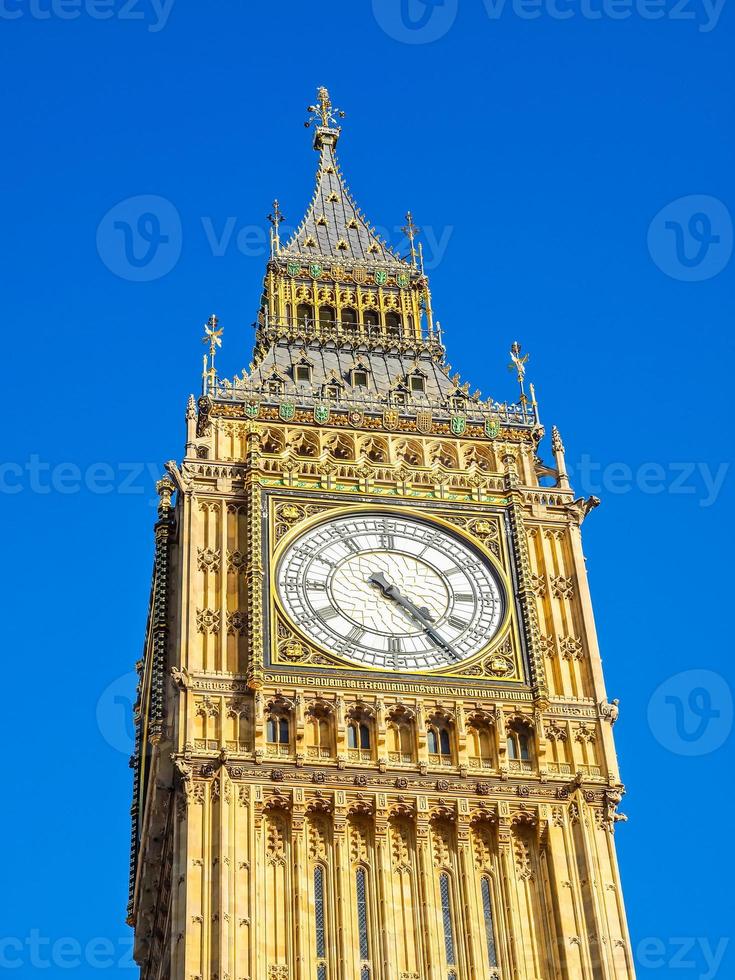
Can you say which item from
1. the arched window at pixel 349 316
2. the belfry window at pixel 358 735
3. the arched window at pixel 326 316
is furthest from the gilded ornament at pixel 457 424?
the belfry window at pixel 358 735

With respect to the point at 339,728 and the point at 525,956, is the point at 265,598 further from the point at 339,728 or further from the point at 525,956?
the point at 525,956

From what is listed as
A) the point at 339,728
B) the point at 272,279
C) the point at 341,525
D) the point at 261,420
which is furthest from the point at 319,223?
the point at 339,728

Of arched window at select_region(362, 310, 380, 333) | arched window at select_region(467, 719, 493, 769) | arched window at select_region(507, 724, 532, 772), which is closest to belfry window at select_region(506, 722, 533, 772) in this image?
arched window at select_region(507, 724, 532, 772)

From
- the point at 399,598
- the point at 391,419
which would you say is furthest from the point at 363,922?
the point at 391,419

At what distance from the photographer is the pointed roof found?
196 ft

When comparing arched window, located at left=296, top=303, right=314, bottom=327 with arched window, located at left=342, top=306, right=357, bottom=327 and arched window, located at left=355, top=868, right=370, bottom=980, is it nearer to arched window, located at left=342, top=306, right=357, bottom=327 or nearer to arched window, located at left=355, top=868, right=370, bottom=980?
arched window, located at left=342, top=306, right=357, bottom=327

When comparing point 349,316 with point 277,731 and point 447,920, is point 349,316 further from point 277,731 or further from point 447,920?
point 447,920

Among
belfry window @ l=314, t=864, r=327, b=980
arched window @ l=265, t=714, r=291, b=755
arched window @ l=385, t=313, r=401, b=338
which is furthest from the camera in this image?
arched window @ l=385, t=313, r=401, b=338

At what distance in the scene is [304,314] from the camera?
189 feet

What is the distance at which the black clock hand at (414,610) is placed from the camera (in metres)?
45.9

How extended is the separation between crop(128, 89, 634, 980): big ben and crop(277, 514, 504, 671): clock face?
0.16 feet

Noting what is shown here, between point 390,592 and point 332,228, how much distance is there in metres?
17.3

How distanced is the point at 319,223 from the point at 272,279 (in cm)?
366

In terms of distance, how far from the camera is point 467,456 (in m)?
51.2
